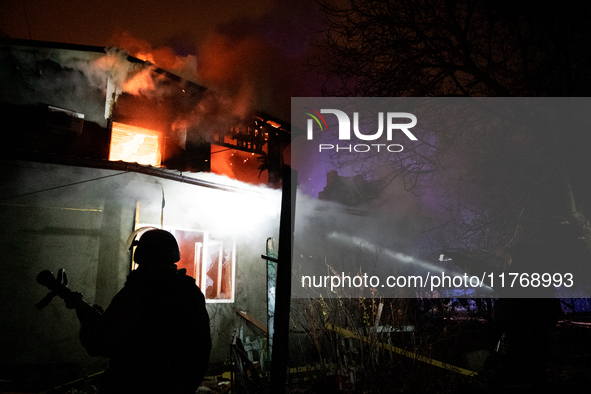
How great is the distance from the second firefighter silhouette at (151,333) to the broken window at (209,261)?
6.66 metres

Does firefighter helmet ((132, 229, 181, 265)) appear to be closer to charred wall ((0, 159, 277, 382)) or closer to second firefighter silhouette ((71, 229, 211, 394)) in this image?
second firefighter silhouette ((71, 229, 211, 394))

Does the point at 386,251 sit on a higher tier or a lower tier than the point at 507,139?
lower

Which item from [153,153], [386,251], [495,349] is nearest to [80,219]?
[153,153]

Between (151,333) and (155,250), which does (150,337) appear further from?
(155,250)

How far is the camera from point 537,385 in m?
5.10

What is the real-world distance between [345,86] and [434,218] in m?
13.9

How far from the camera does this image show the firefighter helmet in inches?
105

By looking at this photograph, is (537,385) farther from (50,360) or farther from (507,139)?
(50,360)

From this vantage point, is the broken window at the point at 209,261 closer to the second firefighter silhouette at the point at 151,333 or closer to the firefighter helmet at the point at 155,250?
the firefighter helmet at the point at 155,250

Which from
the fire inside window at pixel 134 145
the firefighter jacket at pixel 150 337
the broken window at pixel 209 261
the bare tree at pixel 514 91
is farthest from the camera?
the broken window at pixel 209 261

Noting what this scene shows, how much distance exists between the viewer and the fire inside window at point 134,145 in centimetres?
889

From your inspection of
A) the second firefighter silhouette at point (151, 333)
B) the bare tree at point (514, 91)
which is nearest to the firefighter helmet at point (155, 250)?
the second firefighter silhouette at point (151, 333)

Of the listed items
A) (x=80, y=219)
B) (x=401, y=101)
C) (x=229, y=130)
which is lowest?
(x=80, y=219)

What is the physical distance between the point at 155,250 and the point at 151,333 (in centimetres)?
63
